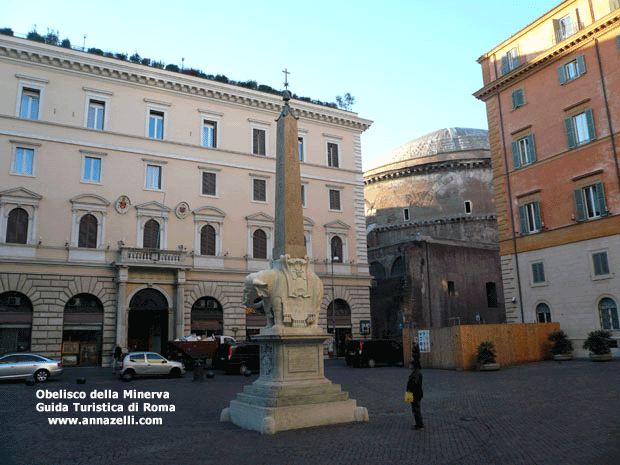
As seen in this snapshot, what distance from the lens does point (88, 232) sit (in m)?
27.2

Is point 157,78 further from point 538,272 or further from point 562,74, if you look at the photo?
point 538,272

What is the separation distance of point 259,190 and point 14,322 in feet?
49.4

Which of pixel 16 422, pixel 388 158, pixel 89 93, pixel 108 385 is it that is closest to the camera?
pixel 16 422

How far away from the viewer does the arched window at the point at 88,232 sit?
2706 cm

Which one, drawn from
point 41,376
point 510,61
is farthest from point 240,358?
point 510,61

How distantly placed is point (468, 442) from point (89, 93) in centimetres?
2740

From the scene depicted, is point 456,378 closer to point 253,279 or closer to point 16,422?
point 253,279

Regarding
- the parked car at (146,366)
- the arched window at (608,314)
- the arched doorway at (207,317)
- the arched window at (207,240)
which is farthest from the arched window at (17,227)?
the arched window at (608,314)

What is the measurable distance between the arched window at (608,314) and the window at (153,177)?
915 inches

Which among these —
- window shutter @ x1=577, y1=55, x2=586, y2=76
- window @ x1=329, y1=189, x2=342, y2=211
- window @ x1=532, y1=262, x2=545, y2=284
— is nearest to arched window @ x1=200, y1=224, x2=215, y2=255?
window @ x1=329, y1=189, x2=342, y2=211

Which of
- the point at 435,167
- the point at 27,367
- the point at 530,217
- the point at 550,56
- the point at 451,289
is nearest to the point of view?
the point at 27,367

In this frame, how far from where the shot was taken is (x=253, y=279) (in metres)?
10.0

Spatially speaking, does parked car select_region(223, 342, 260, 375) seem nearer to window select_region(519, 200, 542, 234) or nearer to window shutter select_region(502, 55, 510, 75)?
window select_region(519, 200, 542, 234)

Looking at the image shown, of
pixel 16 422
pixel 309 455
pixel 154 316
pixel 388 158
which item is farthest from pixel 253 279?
pixel 388 158
